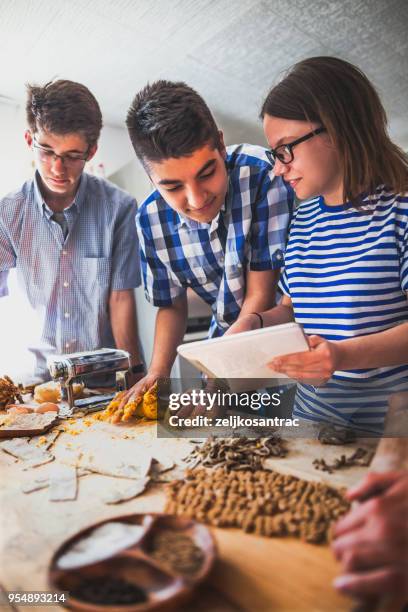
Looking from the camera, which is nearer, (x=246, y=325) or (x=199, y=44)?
(x=246, y=325)

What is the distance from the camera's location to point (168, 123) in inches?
40.0

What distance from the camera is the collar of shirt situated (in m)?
1.51

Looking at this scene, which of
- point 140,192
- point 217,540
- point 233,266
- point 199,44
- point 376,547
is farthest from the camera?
point 140,192

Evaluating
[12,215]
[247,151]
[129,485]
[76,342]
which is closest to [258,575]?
[129,485]

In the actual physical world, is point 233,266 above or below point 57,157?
below

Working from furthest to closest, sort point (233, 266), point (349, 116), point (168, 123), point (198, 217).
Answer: point (233, 266) < point (198, 217) < point (168, 123) < point (349, 116)

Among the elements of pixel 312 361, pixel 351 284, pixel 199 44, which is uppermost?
pixel 199 44

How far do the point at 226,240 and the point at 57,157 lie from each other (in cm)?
57

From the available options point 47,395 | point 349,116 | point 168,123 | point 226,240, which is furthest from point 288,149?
point 47,395

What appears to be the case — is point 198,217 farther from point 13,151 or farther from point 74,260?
point 13,151

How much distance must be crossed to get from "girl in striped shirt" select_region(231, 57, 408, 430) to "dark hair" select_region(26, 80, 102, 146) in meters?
0.65

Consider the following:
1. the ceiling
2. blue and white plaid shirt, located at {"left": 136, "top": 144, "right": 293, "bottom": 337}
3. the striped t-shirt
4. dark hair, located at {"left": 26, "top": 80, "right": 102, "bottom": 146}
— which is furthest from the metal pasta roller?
the ceiling

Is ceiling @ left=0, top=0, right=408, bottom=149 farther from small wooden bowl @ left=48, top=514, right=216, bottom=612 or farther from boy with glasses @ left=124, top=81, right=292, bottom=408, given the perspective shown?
small wooden bowl @ left=48, top=514, right=216, bottom=612

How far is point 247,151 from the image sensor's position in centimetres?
128
